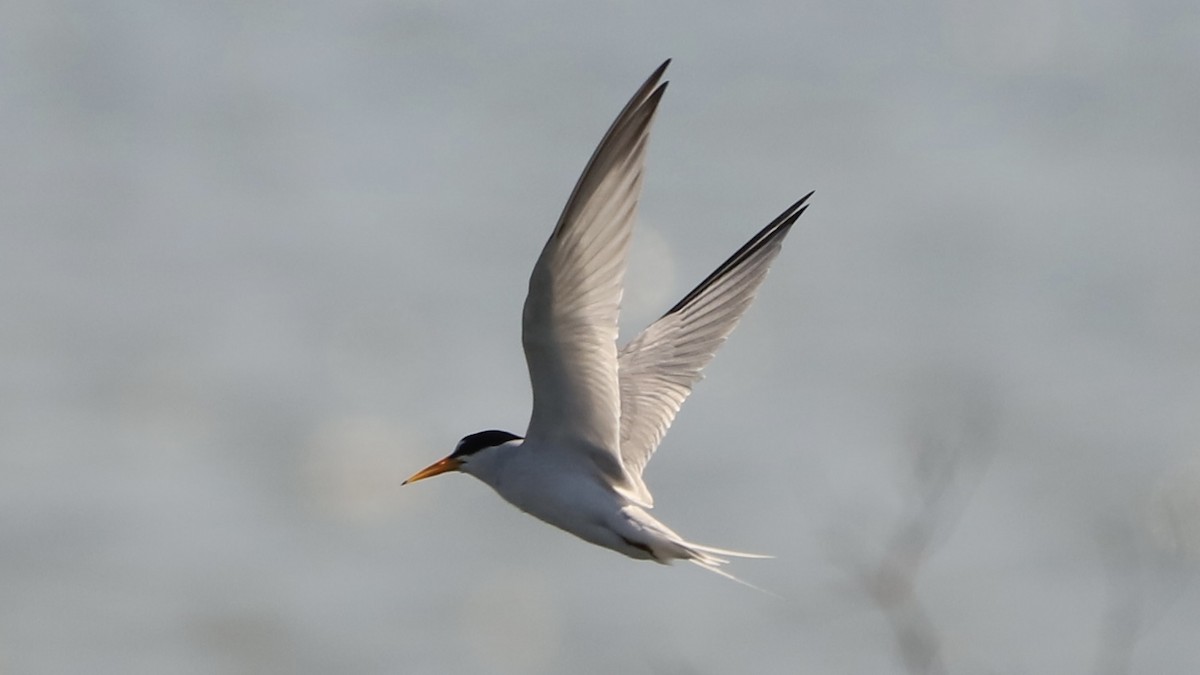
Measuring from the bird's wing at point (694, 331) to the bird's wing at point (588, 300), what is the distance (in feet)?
4.80

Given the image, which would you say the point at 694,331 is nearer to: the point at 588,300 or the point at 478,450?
the point at 478,450

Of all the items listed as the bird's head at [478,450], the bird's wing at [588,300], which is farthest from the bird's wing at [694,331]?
the bird's wing at [588,300]

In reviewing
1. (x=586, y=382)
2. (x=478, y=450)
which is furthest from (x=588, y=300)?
(x=478, y=450)

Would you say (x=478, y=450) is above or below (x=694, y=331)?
below

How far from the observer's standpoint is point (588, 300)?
6.78 metres

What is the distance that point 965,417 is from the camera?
6.25 metres

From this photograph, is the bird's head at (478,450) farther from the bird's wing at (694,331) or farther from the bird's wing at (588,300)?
the bird's wing at (694,331)

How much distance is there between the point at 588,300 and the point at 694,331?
1980 mm

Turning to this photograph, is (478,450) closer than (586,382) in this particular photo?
No

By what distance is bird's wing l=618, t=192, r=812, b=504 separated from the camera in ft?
27.9

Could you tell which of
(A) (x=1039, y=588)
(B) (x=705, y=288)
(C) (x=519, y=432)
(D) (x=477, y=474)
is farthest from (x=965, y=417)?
(A) (x=1039, y=588)

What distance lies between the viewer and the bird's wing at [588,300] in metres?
6.57

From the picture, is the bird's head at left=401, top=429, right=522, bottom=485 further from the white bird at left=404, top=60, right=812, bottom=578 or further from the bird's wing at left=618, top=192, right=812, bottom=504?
the bird's wing at left=618, top=192, right=812, bottom=504

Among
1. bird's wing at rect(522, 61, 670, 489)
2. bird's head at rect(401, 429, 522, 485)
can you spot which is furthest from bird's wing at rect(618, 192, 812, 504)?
bird's wing at rect(522, 61, 670, 489)
